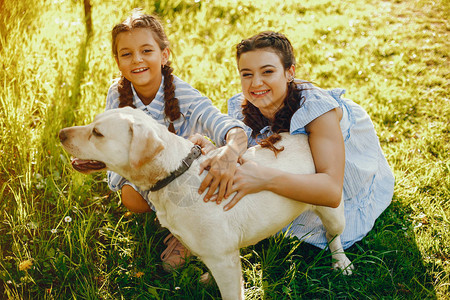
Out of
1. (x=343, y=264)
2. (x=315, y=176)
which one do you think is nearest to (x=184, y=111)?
(x=315, y=176)

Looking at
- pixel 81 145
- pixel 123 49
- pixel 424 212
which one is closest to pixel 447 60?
pixel 424 212

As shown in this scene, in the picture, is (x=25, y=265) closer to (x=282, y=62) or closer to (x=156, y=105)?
(x=156, y=105)

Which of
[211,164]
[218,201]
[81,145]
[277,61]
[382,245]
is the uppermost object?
[277,61]

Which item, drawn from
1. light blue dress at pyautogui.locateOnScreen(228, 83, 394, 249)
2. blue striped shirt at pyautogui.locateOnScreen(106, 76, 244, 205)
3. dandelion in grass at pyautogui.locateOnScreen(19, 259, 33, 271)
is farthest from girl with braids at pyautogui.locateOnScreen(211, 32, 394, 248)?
dandelion in grass at pyautogui.locateOnScreen(19, 259, 33, 271)

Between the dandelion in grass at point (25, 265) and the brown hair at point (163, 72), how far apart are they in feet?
4.40

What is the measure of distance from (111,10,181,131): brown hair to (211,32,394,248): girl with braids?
0.58 m

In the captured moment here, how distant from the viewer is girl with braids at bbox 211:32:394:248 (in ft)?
7.68

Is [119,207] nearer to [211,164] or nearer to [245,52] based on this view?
[211,164]

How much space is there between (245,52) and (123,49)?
0.97 meters

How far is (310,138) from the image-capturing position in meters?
2.56

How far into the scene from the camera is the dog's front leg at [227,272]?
224 centimetres

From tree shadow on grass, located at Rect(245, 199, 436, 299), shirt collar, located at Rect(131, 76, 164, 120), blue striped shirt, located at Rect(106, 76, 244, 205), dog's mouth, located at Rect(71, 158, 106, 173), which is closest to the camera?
dog's mouth, located at Rect(71, 158, 106, 173)

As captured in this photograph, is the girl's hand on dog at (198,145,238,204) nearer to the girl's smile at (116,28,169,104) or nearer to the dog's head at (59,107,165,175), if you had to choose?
the dog's head at (59,107,165,175)

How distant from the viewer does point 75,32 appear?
18.5 ft
